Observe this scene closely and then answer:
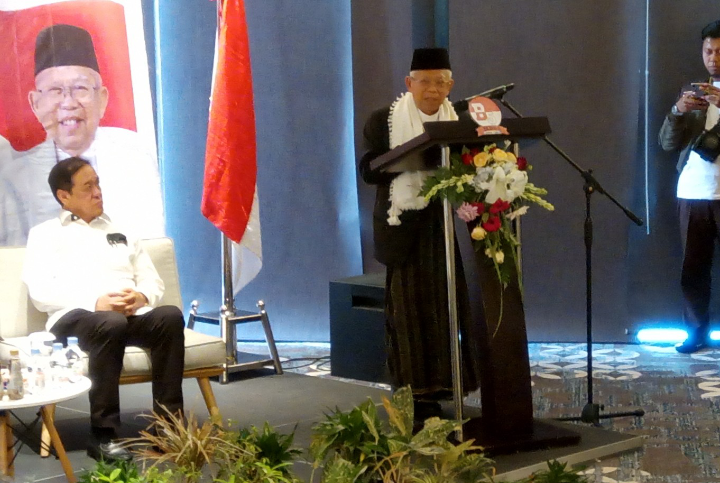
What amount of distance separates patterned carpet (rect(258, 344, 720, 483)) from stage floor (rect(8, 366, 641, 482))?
0.38 feet

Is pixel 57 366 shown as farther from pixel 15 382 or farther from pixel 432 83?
pixel 432 83

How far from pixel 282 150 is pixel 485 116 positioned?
114 inches

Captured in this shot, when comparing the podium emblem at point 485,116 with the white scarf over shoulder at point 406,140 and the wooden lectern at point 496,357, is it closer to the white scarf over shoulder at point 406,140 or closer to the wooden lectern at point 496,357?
the wooden lectern at point 496,357

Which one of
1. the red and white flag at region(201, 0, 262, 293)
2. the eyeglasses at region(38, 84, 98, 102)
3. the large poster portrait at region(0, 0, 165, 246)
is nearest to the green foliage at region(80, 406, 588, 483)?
the red and white flag at region(201, 0, 262, 293)

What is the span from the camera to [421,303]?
139 inches

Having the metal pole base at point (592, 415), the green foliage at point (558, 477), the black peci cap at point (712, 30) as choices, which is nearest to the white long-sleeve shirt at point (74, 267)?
the metal pole base at point (592, 415)

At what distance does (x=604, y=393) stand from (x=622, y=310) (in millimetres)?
1337

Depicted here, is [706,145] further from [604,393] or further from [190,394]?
[190,394]

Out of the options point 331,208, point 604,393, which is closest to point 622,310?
point 604,393

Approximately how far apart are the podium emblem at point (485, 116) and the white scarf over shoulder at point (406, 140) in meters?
0.37

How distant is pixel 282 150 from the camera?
578 centimetres

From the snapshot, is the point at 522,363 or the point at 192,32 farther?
the point at 192,32

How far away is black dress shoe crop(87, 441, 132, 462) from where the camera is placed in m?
3.25

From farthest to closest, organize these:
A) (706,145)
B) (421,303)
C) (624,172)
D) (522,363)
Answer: (624,172) < (706,145) < (421,303) < (522,363)
